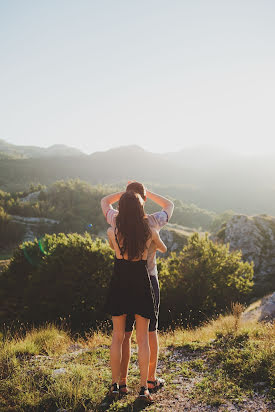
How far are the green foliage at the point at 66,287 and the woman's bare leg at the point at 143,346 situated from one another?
7421 mm

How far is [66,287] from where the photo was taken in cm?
1132

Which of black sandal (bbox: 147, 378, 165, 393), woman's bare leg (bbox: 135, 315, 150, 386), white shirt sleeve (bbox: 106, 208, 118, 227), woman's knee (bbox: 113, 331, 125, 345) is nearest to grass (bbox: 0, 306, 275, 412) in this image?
black sandal (bbox: 147, 378, 165, 393)

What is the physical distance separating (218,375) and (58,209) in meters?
43.5

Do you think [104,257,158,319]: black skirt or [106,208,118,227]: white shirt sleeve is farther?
[106,208,118,227]: white shirt sleeve

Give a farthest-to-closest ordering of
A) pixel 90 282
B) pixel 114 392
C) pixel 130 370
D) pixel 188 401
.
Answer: pixel 90 282 < pixel 130 370 < pixel 188 401 < pixel 114 392

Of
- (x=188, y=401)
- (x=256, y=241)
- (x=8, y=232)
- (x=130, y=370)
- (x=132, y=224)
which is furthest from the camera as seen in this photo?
(x=8, y=232)

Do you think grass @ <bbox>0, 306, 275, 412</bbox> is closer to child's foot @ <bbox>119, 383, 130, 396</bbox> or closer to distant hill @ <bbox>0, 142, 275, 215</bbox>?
child's foot @ <bbox>119, 383, 130, 396</bbox>

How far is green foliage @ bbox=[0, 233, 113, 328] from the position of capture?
10.9m

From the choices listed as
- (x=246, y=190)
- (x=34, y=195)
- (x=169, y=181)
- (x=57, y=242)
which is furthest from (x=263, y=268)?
(x=169, y=181)

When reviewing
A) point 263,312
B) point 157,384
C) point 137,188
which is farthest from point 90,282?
point 137,188

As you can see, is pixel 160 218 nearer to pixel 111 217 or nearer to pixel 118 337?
pixel 111 217

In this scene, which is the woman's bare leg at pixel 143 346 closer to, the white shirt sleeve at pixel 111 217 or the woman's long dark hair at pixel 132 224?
the woman's long dark hair at pixel 132 224

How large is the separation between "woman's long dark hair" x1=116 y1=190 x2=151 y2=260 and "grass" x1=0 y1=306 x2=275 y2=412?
201cm

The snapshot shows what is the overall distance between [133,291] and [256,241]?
54.9 feet
